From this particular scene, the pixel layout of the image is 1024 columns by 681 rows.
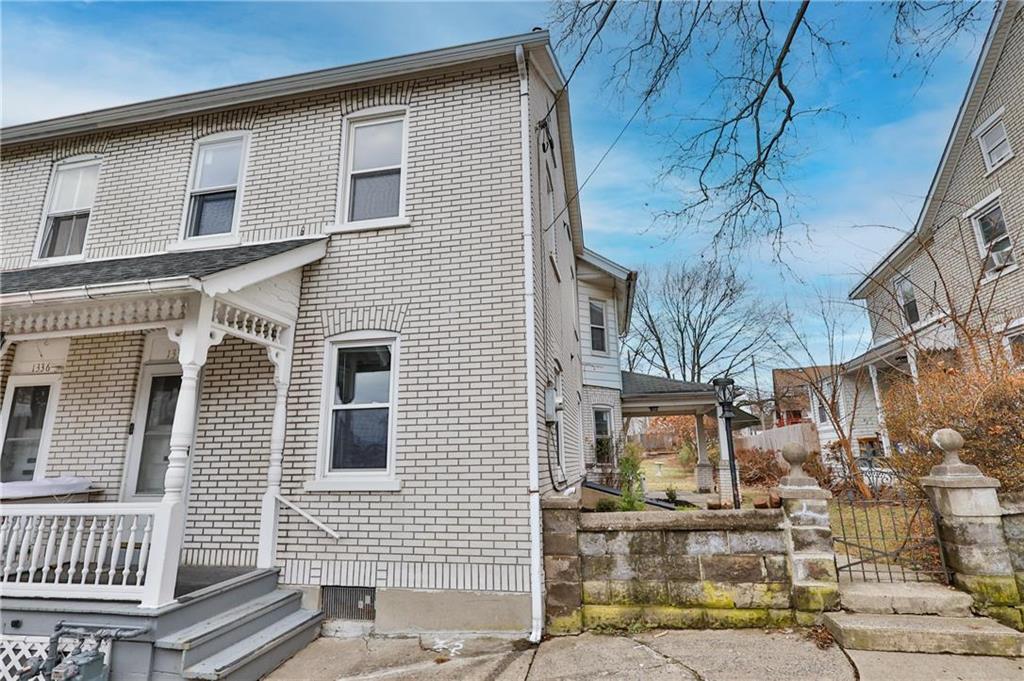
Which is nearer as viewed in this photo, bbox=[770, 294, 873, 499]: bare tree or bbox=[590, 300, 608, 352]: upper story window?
bbox=[590, 300, 608, 352]: upper story window

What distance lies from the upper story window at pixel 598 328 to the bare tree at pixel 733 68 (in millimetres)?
8550

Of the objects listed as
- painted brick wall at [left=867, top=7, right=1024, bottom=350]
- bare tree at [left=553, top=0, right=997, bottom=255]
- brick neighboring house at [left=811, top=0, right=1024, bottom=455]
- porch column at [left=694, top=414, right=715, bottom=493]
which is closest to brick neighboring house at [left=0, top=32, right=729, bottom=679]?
bare tree at [left=553, top=0, right=997, bottom=255]

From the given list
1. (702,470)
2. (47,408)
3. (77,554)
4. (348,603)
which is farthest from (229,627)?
(702,470)

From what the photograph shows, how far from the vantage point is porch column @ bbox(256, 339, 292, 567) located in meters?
5.08

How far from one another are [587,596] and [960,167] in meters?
16.5

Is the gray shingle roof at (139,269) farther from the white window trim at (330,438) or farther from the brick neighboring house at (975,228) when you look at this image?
the brick neighboring house at (975,228)

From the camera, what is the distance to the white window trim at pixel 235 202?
6301 mm

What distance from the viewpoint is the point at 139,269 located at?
5.04m

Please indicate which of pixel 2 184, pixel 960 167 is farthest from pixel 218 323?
pixel 960 167

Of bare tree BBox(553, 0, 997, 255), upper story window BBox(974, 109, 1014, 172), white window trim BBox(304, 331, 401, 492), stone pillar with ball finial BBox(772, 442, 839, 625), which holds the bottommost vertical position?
stone pillar with ball finial BBox(772, 442, 839, 625)

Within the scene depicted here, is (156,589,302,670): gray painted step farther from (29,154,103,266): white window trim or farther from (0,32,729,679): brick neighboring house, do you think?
(29,154,103,266): white window trim

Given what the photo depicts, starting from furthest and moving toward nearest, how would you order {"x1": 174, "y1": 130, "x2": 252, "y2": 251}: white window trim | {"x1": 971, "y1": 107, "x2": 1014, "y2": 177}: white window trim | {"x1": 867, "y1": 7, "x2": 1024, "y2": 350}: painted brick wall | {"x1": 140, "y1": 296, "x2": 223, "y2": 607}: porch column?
{"x1": 971, "y1": 107, "x2": 1014, "y2": 177}: white window trim → {"x1": 867, "y1": 7, "x2": 1024, "y2": 350}: painted brick wall → {"x1": 174, "y1": 130, "x2": 252, "y2": 251}: white window trim → {"x1": 140, "y1": 296, "x2": 223, "y2": 607}: porch column

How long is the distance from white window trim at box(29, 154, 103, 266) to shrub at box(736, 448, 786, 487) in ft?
56.0

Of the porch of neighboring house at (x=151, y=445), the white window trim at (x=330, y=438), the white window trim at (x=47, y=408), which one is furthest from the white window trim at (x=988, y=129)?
the white window trim at (x=47, y=408)
